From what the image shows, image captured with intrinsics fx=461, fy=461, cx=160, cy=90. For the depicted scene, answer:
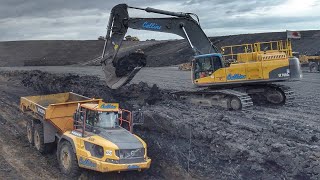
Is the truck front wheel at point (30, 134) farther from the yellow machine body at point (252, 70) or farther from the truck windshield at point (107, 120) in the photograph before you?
the yellow machine body at point (252, 70)

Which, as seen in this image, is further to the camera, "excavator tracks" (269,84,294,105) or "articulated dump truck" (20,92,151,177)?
"excavator tracks" (269,84,294,105)

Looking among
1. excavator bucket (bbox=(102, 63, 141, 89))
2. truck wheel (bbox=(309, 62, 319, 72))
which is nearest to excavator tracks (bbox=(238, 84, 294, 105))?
excavator bucket (bbox=(102, 63, 141, 89))

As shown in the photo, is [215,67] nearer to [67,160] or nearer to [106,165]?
[67,160]

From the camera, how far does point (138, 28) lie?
1903 cm

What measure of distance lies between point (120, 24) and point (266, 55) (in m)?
5.99

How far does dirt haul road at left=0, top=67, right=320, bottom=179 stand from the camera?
37.6ft

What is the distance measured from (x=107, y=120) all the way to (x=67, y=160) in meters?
1.53

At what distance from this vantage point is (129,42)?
223ft

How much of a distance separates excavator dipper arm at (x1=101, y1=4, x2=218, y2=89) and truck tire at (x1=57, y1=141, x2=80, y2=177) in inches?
227

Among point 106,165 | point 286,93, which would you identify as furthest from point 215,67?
point 106,165

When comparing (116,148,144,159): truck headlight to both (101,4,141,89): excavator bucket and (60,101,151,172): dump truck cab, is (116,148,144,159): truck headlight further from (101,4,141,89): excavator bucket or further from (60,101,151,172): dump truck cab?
(101,4,141,89): excavator bucket

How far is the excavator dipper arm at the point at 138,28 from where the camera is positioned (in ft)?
59.8

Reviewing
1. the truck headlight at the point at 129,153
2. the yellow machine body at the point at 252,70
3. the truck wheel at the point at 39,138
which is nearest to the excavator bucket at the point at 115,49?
the yellow machine body at the point at 252,70

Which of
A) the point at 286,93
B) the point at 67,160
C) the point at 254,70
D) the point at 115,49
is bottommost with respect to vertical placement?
the point at 67,160
